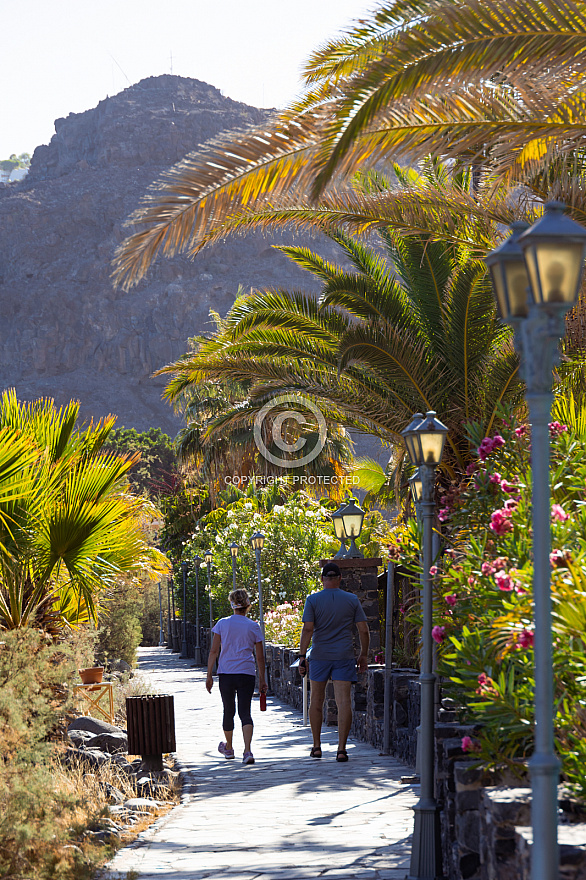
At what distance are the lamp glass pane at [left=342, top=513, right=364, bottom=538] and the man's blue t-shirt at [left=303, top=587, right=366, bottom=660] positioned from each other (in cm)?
531

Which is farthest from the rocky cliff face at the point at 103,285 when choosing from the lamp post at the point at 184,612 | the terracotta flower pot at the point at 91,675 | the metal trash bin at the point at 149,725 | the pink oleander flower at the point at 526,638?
the pink oleander flower at the point at 526,638

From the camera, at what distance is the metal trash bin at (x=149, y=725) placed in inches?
360

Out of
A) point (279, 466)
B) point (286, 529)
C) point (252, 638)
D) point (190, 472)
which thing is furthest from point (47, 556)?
point (190, 472)

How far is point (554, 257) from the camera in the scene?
355 centimetres

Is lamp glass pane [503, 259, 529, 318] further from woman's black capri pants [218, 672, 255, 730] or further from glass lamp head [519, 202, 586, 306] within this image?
woman's black capri pants [218, 672, 255, 730]

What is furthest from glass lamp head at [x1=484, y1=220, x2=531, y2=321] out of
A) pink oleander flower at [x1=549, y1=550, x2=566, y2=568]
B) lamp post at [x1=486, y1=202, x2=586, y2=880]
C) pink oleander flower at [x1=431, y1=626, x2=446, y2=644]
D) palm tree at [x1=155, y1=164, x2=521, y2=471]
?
palm tree at [x1=155, y1=164, x2=521, y2=471]

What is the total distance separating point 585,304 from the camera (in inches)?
412

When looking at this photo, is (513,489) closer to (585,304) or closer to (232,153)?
(232,153)

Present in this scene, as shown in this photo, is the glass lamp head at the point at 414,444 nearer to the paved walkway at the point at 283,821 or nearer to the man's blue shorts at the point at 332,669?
the paved walkway at the point at 283,821

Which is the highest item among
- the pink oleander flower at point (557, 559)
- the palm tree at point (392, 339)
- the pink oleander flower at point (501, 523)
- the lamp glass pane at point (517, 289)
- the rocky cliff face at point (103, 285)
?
the rocky cliff face at point (103, 285)

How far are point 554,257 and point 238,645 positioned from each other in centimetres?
708

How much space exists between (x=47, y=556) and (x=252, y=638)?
2232mm

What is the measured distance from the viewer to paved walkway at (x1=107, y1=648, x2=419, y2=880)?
5.81 metres

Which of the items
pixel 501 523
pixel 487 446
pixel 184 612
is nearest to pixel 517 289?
pixel 501 523
